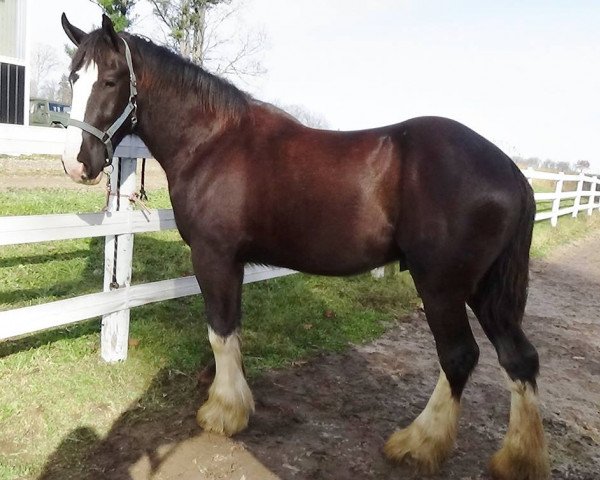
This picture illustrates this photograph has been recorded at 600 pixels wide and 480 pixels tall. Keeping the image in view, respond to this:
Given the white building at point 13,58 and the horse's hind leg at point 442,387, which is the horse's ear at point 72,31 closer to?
the horse's hind leg at point 442,387

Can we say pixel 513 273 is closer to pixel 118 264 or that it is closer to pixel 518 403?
pixel 518 403

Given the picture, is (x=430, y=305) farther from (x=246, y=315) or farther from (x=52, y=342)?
(x=52, y=342)

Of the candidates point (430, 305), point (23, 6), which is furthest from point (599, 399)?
point (23, 6)

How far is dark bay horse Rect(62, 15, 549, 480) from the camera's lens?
2.65m

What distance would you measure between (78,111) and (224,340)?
147 cm

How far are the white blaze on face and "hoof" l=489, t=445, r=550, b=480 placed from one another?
270 cm

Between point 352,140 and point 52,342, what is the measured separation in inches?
97.2

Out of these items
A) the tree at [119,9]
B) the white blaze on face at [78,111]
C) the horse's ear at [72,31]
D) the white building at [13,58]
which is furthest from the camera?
the tree at [119,9]

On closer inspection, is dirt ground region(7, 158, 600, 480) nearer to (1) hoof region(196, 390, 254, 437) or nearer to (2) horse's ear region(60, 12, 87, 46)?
(1) hoof region(196, 390, 254, 437)

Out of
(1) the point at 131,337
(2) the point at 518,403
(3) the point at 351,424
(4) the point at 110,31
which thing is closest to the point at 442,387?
(2) the point at 518,403

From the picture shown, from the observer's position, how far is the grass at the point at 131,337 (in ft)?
9.25

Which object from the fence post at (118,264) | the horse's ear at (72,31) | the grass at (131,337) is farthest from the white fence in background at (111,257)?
the horse's ear at (72,31)

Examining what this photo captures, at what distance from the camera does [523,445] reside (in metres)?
2.77

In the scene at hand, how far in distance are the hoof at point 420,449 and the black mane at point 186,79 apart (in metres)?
2.07
